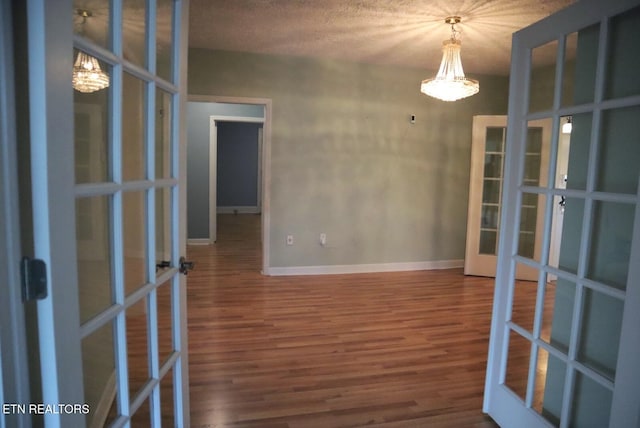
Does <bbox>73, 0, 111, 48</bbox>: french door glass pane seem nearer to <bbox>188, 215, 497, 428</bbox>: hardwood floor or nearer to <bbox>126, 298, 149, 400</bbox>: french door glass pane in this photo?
<bbox>126, 298, 149, 400</bbox>: french door glass pane

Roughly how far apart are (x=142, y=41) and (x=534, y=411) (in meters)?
2.25

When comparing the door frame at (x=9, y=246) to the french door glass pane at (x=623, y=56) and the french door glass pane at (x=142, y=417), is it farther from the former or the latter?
the french door glass pane at (x=623, y=56)

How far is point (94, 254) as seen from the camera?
1262 mm

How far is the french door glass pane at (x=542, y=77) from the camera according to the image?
1826 mm

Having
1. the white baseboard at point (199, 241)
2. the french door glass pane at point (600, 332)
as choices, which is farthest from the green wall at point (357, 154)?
the french door glass pane at point (600, 332)

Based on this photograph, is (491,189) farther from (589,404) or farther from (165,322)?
(165,322)

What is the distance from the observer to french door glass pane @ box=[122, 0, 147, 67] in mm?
1179

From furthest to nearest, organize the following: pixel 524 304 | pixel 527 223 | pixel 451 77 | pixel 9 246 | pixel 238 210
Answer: pixel 238 210, pixel 451 77, pixel 527 223, pixel 524 304, pixel 9 246

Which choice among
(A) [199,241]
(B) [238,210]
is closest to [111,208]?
(A) [199,241]

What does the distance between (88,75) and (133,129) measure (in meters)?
0.20

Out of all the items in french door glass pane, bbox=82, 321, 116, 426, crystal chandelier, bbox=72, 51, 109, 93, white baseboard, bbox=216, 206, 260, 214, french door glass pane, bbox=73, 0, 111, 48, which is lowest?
white baseboard, bbox=216, 206, 260, 214

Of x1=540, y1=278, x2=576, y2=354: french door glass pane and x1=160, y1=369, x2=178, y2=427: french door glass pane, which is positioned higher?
x1=540, y1=278, x2=576, y2=354: french door glass pane

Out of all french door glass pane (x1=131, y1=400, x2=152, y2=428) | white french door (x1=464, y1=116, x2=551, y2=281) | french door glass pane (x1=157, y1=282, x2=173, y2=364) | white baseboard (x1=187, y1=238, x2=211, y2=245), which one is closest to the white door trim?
french door glass pane (x1=131, y1=400, x2=152, y2=428)

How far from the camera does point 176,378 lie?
63.4 inches
